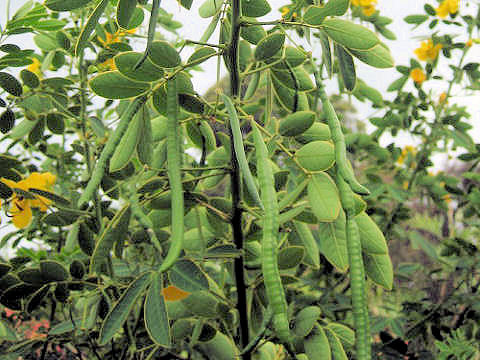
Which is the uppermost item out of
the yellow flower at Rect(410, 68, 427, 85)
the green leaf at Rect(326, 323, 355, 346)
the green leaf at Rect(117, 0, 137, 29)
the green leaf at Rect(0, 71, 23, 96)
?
the green leaf at Rect(117, 0, 137, 29)

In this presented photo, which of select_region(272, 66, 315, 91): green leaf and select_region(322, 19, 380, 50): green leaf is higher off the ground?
select_region(322, 19, 380, 50): green leaf

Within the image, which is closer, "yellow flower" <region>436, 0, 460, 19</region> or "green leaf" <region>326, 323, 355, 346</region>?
"green leaf" <region>326, 323, 355, 346</region>

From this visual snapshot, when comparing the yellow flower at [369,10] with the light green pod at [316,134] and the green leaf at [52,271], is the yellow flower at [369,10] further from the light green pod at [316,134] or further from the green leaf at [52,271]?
the green leaf at [52,271]

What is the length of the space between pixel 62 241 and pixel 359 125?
4.64 metres

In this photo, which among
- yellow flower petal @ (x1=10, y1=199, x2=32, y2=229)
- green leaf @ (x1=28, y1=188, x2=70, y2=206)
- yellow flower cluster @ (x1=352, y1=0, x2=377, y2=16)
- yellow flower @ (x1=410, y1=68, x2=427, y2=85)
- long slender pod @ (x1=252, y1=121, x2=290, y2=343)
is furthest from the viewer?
yellow flower @ (x1=410, y1=68, x2=427, y2=85)

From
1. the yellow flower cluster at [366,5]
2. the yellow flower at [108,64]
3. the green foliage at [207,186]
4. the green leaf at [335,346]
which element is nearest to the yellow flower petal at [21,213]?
the green foliage at [207,186]

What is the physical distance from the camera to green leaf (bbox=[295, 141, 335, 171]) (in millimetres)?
357

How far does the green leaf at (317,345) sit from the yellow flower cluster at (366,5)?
69 centimetres

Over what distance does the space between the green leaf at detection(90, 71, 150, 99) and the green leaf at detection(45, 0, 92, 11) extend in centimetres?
6

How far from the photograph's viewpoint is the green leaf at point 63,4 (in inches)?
10.8

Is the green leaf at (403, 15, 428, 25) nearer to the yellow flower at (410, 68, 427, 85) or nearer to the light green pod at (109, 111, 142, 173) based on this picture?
the yellow flower at (410, 68, 427, 85)

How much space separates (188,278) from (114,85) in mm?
173

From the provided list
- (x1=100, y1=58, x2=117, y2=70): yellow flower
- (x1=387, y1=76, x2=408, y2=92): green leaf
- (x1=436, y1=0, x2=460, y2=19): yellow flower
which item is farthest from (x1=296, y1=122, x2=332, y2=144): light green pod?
(x1=436, y1=0, x2=460, y2=19): yellow flower

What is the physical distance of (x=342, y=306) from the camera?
767 mm
